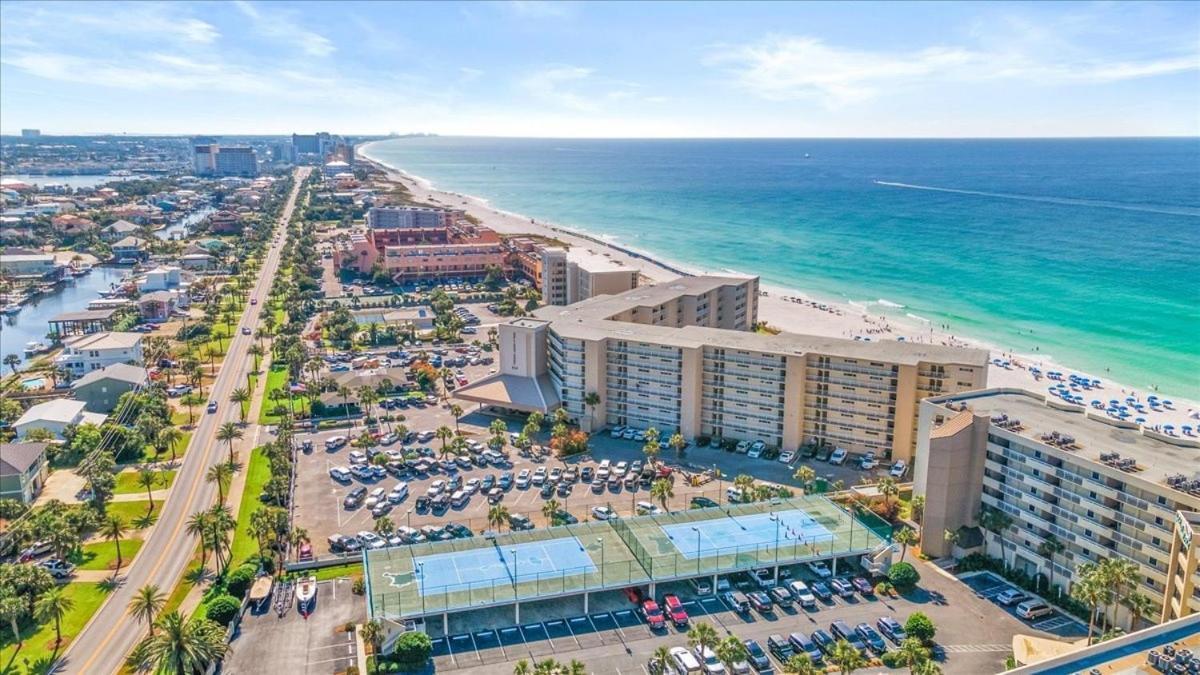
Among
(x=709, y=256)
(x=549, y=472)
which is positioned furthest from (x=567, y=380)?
(x=709, y=256)

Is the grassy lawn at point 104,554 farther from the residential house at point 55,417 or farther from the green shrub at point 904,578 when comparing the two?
the green shrub at point 904,578

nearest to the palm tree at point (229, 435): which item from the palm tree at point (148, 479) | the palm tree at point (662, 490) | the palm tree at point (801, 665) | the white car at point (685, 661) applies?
the palm tree at point (148, 479)

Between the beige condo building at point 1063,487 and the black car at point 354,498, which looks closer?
the beige condo building at point 1063,487

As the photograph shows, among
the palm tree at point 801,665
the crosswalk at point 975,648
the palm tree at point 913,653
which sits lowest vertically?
the crosswalk at point 975,648

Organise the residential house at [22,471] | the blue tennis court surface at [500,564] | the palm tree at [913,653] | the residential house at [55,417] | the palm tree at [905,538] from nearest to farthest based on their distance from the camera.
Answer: the palm tree at [913,653] < the blue tennis court surface at [500,564] < the palm tree at [905,538] < the residential house at [22,471] < the residential house at [55,417]

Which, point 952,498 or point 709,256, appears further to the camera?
point 709,256

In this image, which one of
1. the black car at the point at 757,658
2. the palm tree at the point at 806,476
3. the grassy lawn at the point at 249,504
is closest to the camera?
the black car at the point at 757,658

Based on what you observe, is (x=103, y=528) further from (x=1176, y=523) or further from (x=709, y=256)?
(x=709, y=256)
